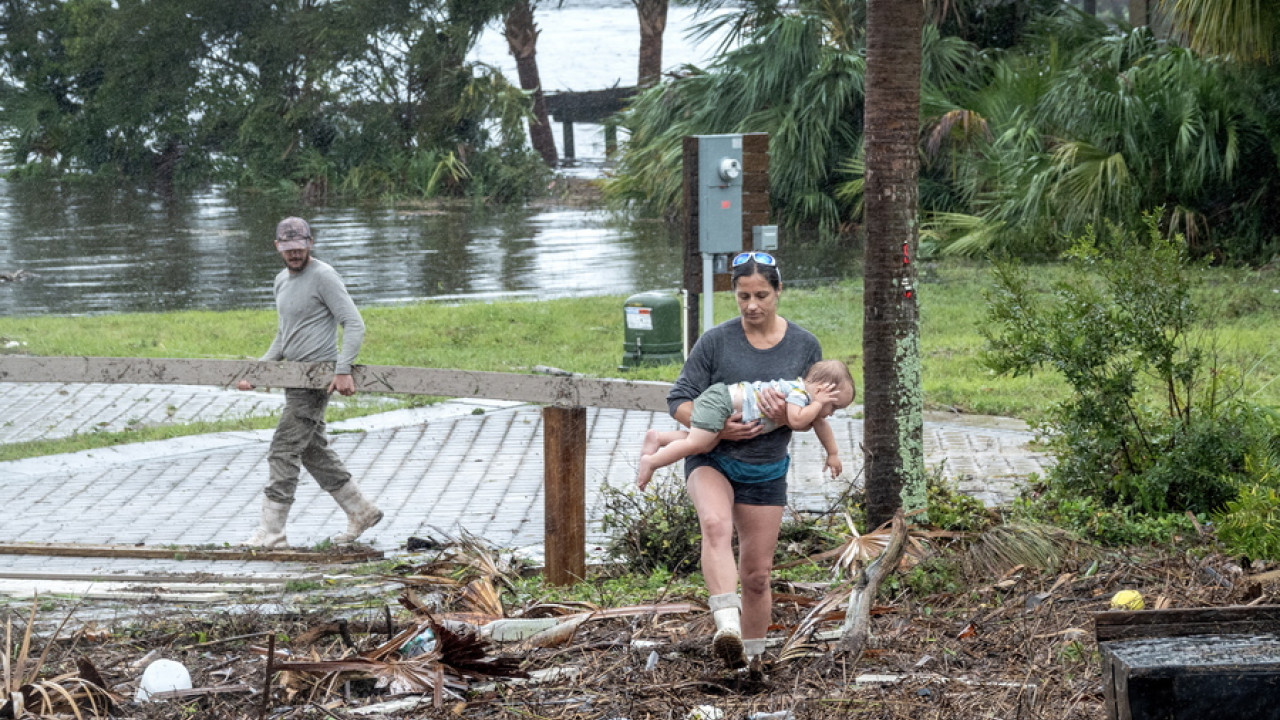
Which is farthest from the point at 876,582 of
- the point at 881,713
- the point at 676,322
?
the point at 676,322

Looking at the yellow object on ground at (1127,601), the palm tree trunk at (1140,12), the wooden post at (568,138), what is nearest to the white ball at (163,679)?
the yellow object on ground at (1127,601)

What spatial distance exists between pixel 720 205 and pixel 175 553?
385cm

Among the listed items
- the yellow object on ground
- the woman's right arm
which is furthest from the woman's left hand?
the yellow object on ground

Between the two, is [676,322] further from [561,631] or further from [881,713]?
[881,713]

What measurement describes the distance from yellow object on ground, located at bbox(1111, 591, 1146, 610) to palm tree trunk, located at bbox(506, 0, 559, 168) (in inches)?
1259

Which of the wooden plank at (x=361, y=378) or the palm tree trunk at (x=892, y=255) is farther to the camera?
the wooden plank at (x=361, y=378)

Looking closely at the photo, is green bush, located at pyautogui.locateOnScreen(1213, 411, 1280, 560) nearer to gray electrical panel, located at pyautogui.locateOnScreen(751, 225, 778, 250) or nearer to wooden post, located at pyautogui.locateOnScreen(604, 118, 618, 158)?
gray electrical panel, located at pyautogui.locateOnScreen(751, 225, 778, 250)

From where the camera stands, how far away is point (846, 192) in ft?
75.1

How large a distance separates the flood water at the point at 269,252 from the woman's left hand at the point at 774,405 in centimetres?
1308

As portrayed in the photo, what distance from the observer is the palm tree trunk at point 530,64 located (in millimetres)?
36500

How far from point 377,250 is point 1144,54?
39.7ft

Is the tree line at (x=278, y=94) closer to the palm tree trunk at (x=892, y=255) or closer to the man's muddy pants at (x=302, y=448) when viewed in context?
the man's muddy pants at (x=302, y=448)

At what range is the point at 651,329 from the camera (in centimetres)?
1241

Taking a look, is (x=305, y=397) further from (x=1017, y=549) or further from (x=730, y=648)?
(x=730, y=648)
